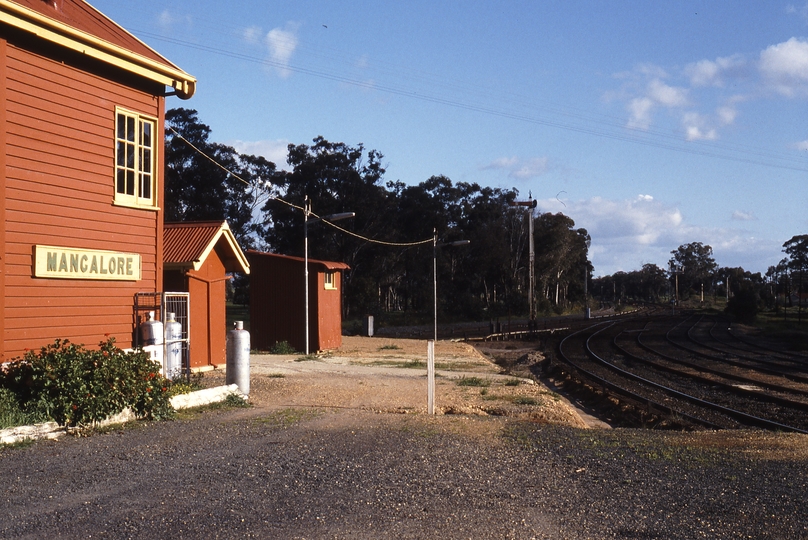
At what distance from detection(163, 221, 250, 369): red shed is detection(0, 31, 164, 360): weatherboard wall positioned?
4.02 meters

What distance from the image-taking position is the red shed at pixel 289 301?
2684 centimetres

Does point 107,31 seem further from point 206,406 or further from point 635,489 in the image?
point 635,489

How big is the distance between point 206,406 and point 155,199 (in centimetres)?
383

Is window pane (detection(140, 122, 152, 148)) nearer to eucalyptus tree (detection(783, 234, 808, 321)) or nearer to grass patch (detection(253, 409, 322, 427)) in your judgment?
grass patch (detection(253, 409, 322, 427))

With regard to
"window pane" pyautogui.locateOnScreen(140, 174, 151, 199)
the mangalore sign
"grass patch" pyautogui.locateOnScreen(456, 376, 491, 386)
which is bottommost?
"grass patch" pyautogui.locateOnScreen(456, 376, 491, 386)

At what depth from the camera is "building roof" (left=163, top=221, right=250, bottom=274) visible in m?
16.3

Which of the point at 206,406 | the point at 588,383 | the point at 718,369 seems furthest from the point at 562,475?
the point at 718,369

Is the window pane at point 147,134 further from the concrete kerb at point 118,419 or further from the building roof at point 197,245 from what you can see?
the concrete kerb at point 118,419

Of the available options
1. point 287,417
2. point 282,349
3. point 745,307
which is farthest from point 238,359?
point 745,307

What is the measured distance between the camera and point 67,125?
11.1 meters

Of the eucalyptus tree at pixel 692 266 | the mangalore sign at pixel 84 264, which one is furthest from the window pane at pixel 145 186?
the eucalyptus tree at pixel 692 266

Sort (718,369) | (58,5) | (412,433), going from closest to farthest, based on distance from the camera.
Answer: (412,433) → (58,5) → (718,369)

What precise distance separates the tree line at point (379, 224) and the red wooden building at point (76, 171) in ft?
95.8

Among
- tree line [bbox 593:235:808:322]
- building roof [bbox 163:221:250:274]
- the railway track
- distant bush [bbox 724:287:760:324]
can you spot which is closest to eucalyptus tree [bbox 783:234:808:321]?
tree line [bbox 593:235:808:322]
